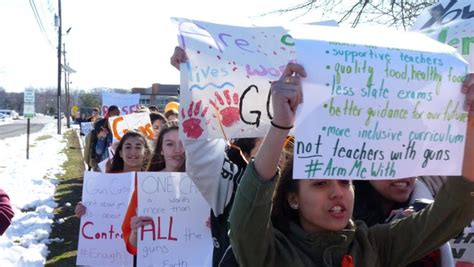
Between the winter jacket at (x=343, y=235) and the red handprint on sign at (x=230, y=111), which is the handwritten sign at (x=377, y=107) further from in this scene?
the red handprint on sign at (x=230, y=111)

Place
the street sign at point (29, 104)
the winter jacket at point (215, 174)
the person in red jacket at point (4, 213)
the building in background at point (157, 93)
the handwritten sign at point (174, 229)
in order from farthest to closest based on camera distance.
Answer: the building in background at point (157, 93)
the street sign at point (29, 104)
the handwritten sign at point (174, 229)
the person in red jacket at point (4, 213)
the winter jacket at point (215, 174)

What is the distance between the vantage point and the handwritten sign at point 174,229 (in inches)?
146

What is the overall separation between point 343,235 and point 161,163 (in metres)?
2.51

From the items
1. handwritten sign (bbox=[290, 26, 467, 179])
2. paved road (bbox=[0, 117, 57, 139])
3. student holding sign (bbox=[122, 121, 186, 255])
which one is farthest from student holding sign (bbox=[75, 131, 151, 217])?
paved road (bbox=[0, 117, 57, 139])

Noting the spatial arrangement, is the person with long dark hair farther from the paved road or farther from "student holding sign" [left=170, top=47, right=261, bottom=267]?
the paved road

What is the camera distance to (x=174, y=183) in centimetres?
386

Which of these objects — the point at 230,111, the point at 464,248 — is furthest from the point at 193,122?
the point at 464,248

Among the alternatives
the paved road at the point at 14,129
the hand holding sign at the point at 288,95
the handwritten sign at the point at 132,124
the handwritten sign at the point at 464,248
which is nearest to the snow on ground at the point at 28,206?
the handwritten sign at the point at 132,124

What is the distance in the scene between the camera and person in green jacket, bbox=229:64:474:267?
1.99 metres

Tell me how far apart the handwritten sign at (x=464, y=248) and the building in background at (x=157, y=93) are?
92.8ft

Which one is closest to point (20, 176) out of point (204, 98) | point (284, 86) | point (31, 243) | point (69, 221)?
point (69, 221)

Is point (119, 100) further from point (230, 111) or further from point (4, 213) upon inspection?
point (230, 111)

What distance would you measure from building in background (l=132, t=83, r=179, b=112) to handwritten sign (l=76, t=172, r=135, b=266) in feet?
86.5

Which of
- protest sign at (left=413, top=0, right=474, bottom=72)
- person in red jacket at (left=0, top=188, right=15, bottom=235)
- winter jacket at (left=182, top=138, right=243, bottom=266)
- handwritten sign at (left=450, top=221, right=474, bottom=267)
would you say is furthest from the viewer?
person in red jacket at (left=0, top=188, right=15, bottom=235)
